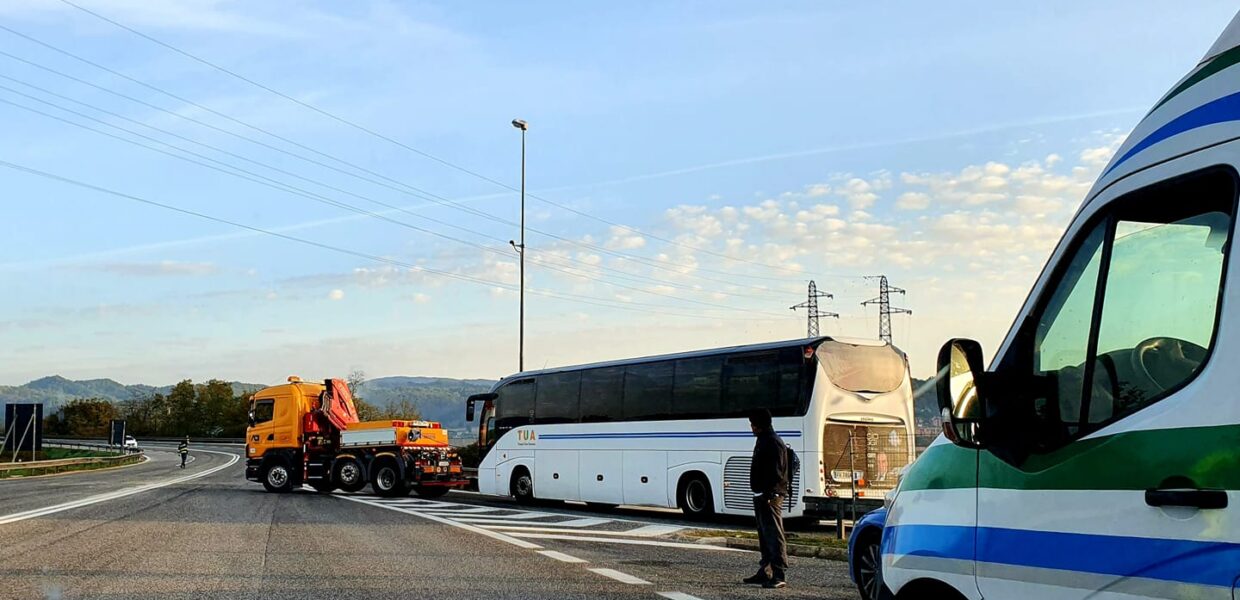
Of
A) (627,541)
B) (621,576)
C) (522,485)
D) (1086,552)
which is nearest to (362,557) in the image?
(621,576)

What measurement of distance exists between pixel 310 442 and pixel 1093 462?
28.4 metres

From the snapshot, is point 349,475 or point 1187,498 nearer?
point 1187,498

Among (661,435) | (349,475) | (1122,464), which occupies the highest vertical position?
Result: (1122,464)

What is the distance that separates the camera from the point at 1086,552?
3.35m

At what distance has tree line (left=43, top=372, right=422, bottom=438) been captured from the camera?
12644 centimetres

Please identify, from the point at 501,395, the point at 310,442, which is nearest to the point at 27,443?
the point at 310,442

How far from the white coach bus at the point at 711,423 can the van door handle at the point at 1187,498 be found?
15.3 meters

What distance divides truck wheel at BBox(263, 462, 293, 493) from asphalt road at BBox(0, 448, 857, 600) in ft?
24.5

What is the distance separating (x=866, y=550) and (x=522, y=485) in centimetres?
1795

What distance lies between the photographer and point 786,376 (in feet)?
63.1

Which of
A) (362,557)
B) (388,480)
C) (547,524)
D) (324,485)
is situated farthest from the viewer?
(324,485)

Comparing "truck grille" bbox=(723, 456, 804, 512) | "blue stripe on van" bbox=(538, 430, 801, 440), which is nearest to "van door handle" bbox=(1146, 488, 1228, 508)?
"blue stripe on van" bbox=(538, 430, 801, 440)

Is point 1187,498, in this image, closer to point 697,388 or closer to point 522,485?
point 697,388

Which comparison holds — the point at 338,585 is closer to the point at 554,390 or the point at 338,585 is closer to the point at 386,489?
the point at 554,390
